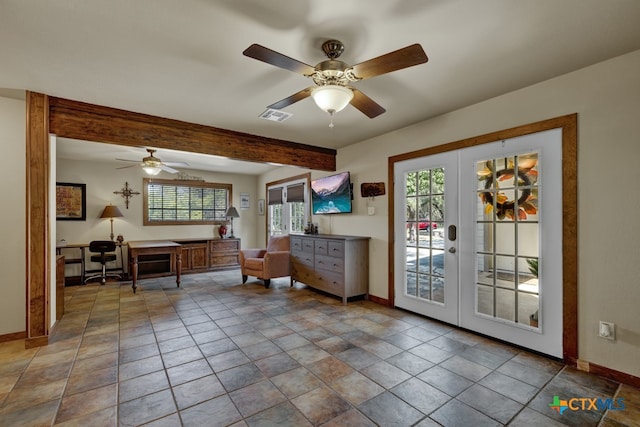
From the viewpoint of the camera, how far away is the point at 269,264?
17.0ft

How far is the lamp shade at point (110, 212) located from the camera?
5.89m

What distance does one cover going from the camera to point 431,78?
98.1 inches

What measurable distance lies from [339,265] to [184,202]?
452 centimetres

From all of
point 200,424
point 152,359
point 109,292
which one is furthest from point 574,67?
point 109,292

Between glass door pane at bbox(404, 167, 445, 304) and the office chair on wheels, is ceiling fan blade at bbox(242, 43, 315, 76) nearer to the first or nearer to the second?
glass door pane at bbox(404, 167, 445, 304)

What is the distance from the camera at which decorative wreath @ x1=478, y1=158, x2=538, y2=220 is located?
2.68m

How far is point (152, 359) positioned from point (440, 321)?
295 cm

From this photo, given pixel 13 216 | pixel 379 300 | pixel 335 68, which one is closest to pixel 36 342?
pixel 13 216

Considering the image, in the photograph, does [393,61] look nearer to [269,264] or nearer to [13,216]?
[13,216]

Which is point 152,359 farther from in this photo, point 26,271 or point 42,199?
point 42,199

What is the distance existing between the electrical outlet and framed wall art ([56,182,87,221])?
25.4 feet

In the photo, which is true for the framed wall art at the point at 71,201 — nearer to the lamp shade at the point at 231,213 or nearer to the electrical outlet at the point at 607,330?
the lamp shade at the point at 231,213

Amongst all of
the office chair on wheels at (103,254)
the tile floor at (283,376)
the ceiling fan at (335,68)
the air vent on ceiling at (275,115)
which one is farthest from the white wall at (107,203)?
the ceiling fan at (335,68)

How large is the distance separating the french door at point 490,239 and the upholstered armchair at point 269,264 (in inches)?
89.1
